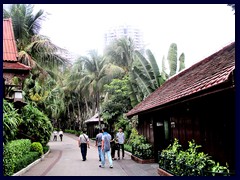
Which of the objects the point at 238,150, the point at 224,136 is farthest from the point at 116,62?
the point at 238,150

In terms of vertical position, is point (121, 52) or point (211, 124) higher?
point (121, 52)

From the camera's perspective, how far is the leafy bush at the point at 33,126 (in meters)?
18.2

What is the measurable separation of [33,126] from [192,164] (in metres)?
13.1

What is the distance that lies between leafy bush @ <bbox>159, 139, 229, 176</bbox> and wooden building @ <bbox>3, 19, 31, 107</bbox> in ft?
23.9

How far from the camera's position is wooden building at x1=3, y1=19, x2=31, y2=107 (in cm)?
1307

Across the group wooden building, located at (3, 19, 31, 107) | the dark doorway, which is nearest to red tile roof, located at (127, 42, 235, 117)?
the dark doorway

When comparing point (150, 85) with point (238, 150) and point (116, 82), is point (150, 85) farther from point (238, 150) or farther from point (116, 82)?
point (238, 150)

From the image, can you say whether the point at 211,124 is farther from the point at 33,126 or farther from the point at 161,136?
the point at 33,126

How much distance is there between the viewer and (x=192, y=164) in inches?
300

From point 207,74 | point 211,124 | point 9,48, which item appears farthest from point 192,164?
point 9,48

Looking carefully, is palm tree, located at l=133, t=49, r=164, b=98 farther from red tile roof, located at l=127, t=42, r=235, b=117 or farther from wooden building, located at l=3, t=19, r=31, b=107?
wooden building, located at l=3, t=19, r=31, b=107

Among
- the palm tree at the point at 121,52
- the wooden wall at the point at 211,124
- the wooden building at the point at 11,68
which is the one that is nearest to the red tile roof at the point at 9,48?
the wooden building at the point at 11,68

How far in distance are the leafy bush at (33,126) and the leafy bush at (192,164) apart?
10938 millimetres

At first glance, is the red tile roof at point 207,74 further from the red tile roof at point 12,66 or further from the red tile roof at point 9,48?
the red tile roof at point 9,48
